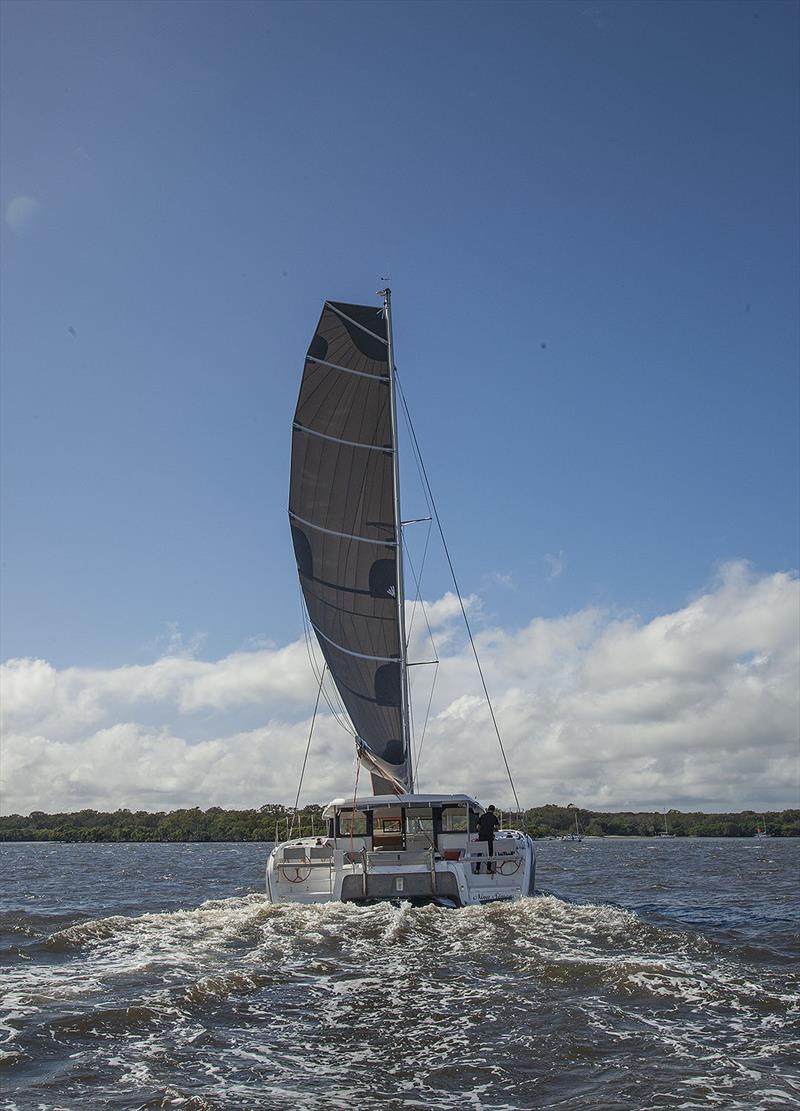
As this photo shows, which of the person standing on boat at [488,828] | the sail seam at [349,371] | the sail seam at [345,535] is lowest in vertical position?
the person standing on boat at [488,828]

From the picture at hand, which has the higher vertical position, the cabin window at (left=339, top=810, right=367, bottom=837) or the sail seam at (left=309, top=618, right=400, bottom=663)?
the sail seam at (left=309, top=618, right=400, bottom=663)

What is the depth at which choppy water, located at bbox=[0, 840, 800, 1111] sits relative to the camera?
8094mm

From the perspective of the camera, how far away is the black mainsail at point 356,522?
26828 millimetres

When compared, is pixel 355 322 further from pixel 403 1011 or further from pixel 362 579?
pixel 403 1011

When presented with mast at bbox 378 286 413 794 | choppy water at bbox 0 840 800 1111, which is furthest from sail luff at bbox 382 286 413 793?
choppy water at bbox 0 840 800 1111

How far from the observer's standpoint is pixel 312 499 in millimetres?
28531

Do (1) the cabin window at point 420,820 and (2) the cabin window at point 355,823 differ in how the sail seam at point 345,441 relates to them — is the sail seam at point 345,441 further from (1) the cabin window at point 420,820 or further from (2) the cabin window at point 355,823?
(2) the cabin window at point 355,823

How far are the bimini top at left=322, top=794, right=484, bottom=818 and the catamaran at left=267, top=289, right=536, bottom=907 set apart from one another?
3 centimetres

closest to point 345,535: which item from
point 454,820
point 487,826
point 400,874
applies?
point 454,820

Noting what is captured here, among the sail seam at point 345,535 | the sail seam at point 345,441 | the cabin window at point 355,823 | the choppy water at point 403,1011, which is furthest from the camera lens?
the sail seam at point 345,441

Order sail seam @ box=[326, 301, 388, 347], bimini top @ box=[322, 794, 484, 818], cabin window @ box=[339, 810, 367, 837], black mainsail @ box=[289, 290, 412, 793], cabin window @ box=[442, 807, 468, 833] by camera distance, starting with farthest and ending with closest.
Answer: sail seam @ box=[326, 301, 388, 347]
black mainsail @ box=[289, 290, 412, 793]
cabin window @ box=[442, 807, 468, 833]
cabin window @ box=[339, 810, 367, 837]
bimini top @ box=[322, 794, 484, 818]

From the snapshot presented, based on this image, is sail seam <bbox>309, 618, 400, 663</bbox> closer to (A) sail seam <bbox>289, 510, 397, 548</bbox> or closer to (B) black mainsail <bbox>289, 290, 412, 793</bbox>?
(B) black mainsail <bbox>289, 290, 412, 793</bbox>

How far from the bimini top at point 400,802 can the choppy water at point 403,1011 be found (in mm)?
2767

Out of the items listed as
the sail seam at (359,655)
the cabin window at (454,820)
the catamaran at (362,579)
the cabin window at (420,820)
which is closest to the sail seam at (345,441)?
the catamaran at (362,579)
